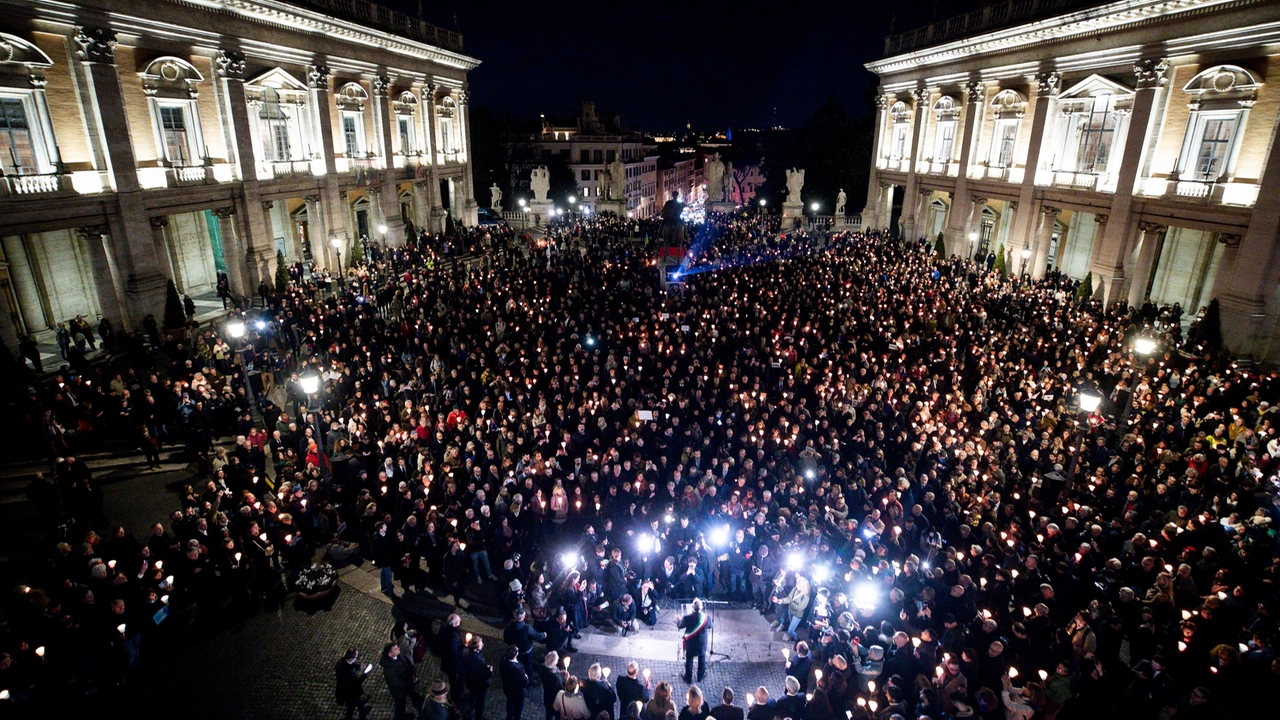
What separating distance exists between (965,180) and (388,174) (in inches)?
1277

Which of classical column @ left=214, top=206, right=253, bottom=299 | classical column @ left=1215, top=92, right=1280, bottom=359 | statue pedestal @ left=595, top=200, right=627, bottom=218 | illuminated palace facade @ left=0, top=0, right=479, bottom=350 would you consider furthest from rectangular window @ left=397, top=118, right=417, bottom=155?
classical column @ left=1215, top=92, right=1280, bottom=359

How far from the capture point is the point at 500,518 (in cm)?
1111

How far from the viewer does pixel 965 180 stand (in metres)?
35.4

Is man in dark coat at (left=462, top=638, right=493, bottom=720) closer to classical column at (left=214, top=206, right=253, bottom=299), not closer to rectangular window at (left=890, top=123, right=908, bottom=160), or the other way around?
classical column at (left=214, top=206, right=253, bottom=299)

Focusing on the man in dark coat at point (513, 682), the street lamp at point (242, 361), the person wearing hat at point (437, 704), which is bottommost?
the man in dark coat at point (513, 682)

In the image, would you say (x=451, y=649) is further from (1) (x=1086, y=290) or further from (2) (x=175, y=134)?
(1) (x=1086, y=290)

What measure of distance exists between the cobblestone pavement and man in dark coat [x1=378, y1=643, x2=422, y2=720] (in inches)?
29.9

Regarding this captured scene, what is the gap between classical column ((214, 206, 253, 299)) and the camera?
1017 inches

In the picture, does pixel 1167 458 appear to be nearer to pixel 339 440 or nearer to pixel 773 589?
pixel 773 589

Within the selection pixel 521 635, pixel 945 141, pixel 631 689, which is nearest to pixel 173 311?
pixel 521 635

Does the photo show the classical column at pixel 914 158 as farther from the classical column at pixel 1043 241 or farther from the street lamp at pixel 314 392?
the street lamp at pixel 314 392

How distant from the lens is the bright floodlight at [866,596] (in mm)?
9375

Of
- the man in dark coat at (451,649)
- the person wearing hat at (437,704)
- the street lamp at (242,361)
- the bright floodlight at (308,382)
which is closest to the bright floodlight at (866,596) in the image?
the man in dark coat at (451,649)

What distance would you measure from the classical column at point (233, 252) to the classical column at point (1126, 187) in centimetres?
3550
